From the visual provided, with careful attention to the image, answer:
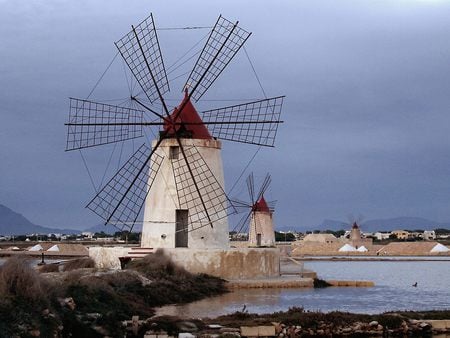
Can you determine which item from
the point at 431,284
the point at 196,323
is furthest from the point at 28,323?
the point at 431,284

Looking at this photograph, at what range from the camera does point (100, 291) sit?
11.0 m

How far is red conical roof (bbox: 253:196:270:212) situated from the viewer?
35.7m

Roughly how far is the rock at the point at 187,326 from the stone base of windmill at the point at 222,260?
7.06 m

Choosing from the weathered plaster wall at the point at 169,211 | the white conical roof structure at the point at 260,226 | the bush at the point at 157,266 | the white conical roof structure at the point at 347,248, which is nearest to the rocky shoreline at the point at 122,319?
the bush at the point at 157,266

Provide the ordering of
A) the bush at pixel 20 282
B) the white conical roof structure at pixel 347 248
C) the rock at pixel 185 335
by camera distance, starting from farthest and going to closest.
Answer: the white conical roof structure at pixel 347 248 < the rock at pixel 185 335 < the bush at pixel 20 282

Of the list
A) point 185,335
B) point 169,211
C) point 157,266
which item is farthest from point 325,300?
point 185,335

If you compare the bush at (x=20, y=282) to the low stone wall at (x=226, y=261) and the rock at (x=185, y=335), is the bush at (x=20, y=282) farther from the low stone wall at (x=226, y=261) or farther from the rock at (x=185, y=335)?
the low stone wall at (x=226, y=261)

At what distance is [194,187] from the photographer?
18109 millimetres

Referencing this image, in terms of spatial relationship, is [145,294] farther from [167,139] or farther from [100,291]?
[167,139]

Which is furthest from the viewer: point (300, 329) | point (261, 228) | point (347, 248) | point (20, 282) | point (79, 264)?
point (347, 248)

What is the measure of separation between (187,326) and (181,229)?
27.7ft

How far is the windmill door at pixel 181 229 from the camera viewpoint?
59.5ft

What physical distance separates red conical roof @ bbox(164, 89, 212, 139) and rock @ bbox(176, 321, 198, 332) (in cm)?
893

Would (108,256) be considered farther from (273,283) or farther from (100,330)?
(100,330)
